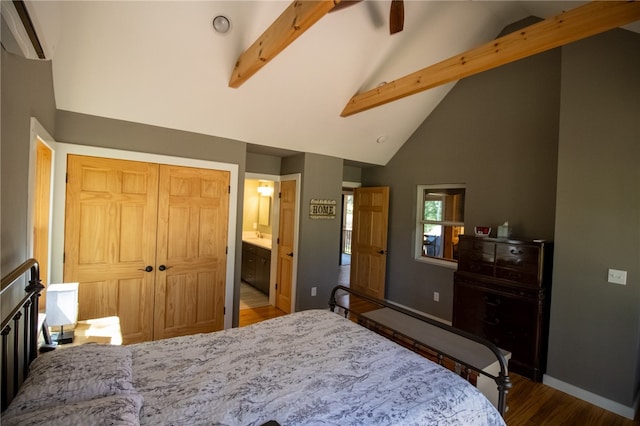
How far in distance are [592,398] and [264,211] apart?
560cm

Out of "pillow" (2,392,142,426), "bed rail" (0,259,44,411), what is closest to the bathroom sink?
"bed rail" (0,259,44,411)

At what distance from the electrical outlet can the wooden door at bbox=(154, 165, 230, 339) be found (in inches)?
151

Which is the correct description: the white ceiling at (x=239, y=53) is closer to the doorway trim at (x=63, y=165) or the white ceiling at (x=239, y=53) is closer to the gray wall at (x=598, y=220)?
the doorway trim at (x=63, y=165)

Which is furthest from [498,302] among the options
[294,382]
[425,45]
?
[425,45]

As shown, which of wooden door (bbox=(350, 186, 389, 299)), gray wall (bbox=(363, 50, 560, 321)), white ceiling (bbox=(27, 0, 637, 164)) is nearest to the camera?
white ceiling (bbox=(27, 0, 637, 164))

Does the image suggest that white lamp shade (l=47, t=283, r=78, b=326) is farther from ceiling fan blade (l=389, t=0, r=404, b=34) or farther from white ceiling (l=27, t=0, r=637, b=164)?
ceiling fan blade (l=389, t=0, r=404, b=34)

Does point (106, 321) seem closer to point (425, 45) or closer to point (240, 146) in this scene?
point (240, 146)

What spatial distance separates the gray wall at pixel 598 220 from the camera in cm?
248

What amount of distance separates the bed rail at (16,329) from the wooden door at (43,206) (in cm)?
93

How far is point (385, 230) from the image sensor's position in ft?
16.4

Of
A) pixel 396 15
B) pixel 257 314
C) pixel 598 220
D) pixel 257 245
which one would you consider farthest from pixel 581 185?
pixel 257 245

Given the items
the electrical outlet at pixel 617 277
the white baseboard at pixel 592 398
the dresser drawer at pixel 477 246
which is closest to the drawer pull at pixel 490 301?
the dresser drawer at pixel 477 246

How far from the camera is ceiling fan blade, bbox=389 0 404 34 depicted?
240 cm

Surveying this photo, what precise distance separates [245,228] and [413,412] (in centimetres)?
595
